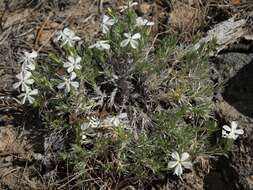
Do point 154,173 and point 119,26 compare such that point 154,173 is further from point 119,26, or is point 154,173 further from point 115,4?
point 115,4

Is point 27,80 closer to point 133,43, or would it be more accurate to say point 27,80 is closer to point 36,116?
point 36,116

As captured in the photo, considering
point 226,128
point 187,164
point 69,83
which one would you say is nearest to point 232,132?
point 226,128

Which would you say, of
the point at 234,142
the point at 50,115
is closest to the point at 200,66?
the point at 234,142

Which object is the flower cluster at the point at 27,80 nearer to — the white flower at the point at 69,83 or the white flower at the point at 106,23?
the white flower at the point at 69,83

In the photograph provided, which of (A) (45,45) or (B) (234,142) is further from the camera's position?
(A) (45,45)

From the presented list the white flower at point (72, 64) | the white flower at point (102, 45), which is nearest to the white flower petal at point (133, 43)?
the white flower at point (102, 45)

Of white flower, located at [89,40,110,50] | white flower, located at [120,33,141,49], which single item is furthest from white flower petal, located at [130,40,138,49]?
white flower, located at [89,40,110,50]

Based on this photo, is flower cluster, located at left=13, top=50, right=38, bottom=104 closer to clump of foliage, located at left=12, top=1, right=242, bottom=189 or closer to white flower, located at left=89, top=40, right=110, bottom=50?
clump of foliage, located at left=12, top=1, right=242, bottom=189
